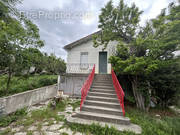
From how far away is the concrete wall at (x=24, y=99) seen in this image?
266 cm

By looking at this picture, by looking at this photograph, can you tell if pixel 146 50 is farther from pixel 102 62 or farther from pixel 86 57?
pixel 86 57

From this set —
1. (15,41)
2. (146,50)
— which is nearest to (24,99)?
(15,41)

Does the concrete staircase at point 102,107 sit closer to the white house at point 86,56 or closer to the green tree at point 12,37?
the white house at point 86,56

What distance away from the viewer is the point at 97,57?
23.1 feet

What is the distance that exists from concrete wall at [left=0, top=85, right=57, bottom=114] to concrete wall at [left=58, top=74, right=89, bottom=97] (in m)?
0.87

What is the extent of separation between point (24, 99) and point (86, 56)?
18.8 feet

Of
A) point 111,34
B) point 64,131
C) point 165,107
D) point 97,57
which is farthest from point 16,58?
point 165,107

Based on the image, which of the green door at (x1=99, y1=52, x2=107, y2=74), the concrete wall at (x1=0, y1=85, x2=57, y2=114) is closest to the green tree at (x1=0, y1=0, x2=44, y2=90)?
the concrete wall at (x1=0, y1=85, x2=57, y2=114)

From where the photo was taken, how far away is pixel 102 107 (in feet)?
9.57

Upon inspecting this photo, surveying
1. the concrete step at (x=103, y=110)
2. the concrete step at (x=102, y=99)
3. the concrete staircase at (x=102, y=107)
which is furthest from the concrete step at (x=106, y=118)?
the concrete step at (x=102, y=99)

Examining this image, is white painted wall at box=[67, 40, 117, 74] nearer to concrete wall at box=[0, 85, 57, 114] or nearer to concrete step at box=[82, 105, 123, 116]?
concrete wall at box=[0, 85, 57, 114]

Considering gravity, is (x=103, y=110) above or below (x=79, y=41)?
below

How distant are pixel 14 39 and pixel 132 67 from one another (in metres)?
5.03

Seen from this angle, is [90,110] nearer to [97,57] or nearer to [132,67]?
[132,67]
